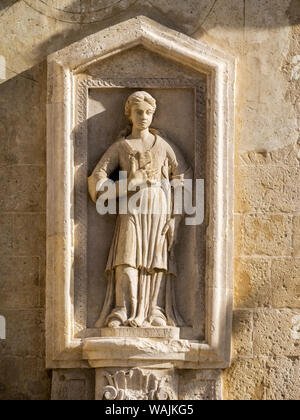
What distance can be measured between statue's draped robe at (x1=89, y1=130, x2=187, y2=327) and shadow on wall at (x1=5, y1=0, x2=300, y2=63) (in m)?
0.87

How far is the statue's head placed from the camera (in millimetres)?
8227

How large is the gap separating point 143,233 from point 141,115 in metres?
0.81

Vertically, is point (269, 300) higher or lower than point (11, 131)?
lower

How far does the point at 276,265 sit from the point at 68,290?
1.46 m

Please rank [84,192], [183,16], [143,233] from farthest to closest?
[183,16], [84,192], [143,233]

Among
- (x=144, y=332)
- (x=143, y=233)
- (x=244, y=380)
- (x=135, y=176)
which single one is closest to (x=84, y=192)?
(x=135, y=176)

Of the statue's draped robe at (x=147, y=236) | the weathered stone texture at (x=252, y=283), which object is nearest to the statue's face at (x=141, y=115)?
the statue's draped robe at (x=147, y=236)

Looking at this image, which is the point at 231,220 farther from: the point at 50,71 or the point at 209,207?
the point at 50,71

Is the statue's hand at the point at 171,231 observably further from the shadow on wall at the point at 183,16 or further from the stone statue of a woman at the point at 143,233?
the shadow on wall at the point at 183,16

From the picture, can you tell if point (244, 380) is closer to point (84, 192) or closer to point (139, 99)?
point (84, 192)

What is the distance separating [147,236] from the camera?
26.9 ft

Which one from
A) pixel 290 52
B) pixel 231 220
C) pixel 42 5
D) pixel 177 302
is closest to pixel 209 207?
pixel 231 220

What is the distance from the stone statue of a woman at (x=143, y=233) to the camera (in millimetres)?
8156

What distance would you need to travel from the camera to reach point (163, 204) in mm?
8219
